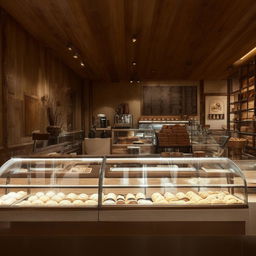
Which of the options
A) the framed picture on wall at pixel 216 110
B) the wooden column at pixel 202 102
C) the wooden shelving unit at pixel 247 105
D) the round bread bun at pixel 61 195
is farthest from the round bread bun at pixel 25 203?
the framed picture on wall at pixel 216 110

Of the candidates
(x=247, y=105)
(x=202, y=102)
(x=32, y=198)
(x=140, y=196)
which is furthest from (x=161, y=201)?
(x=202, y=102)

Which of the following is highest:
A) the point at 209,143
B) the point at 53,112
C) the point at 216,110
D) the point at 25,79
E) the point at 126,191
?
the point at 25,79

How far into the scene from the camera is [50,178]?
→ 2121mm

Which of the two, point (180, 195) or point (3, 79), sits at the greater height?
point (3, 79)

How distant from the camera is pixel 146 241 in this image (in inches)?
58.3

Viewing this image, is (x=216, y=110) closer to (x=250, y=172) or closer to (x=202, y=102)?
(x=202, y=102)

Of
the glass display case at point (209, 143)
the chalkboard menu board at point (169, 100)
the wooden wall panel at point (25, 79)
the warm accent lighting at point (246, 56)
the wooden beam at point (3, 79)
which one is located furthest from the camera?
the chalkboard menu board at point (169, 100)

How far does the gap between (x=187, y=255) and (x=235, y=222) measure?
522 millimetres

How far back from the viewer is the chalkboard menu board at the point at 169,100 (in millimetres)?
10102

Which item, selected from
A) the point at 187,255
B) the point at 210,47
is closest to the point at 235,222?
the point at 187,255

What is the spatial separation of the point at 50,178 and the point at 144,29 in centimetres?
367

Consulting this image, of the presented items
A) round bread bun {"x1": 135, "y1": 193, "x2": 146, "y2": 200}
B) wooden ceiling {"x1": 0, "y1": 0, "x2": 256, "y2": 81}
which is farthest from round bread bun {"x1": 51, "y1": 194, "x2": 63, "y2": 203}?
wooden ceiling {"x1": 0, "y1": 0, "x2": 256, "y2": 81}

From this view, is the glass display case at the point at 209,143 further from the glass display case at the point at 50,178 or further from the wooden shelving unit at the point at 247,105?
the glass display case at the point at 50,178

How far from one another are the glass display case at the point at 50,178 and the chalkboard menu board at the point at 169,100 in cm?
801
